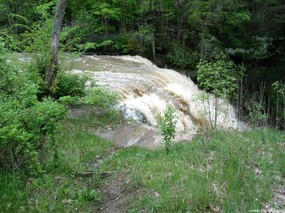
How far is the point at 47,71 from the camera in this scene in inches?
382

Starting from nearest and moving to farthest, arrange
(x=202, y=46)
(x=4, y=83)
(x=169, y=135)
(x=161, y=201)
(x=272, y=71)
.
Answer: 1. (x=161, y=201)
2. (x=4, y=83)
3. (x=169, y=135)
4. (x=202, y=46)
5. (x=272, y=71)

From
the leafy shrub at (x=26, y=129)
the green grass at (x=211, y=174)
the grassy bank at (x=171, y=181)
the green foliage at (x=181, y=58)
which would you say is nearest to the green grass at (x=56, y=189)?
the grassy bank at (x=171, y=181)

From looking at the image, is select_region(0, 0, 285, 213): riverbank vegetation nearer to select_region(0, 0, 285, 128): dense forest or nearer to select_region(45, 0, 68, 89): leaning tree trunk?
select_region(45, 0, 68, 89): leaning tree trunk

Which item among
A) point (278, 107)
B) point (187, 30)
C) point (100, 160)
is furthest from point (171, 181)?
point (187, 30)

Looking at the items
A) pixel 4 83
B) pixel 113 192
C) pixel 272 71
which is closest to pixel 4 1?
pixel 272 71

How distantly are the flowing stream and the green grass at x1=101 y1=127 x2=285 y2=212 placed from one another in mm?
2257

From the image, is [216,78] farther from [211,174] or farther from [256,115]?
[211,174]

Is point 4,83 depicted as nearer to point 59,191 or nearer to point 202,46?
point 59,191

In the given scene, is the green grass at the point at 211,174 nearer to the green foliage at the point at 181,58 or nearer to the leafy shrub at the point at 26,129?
the leafy shrub at the point at 26,129

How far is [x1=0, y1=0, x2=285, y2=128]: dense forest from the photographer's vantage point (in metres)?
20.5

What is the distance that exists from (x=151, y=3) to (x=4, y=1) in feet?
33.0

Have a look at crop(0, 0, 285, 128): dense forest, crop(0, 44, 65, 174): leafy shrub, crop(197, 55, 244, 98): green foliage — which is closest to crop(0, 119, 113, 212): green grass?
crop(0, 44, 65, 174): leafy shrub

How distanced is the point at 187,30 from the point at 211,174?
18704 millimetres

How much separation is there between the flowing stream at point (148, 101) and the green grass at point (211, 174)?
226cm
